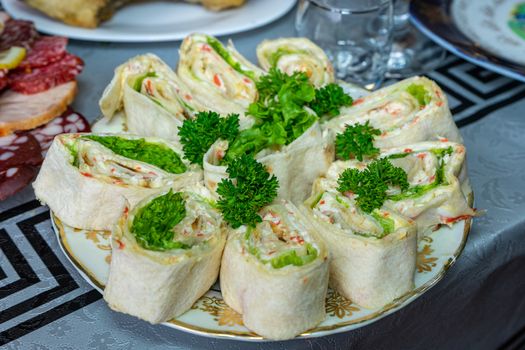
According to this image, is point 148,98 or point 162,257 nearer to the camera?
point 162,257

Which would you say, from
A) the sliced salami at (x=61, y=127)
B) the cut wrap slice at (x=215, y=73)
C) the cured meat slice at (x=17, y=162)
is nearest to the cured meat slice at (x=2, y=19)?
the sliced salami at (x=61, y=127)

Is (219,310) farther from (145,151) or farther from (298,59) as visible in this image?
(298,59)

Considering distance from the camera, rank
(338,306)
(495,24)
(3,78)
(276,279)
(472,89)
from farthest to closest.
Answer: (495,24) → (472,89) → (3,78) → (338,306) → (276,279)

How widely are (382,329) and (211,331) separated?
16.6 inches

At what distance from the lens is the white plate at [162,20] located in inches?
92.9

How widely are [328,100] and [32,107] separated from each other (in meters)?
0.82

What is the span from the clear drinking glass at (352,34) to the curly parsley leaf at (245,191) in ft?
2.94

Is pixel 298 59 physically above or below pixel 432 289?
above

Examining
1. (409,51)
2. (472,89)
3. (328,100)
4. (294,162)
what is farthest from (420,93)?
(409,51)

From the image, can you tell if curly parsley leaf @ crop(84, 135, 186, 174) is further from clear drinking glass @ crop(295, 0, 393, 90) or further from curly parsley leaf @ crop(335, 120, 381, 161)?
clear drinking glass @ crop(295, 0, 393, 90)

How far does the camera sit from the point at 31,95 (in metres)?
2.01

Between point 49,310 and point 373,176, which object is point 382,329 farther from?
point 49,310

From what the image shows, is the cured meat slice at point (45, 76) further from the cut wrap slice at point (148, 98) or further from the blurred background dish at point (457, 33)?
the blurred background dish at point (457, 33)

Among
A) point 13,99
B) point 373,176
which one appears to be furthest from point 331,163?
point 13,99
